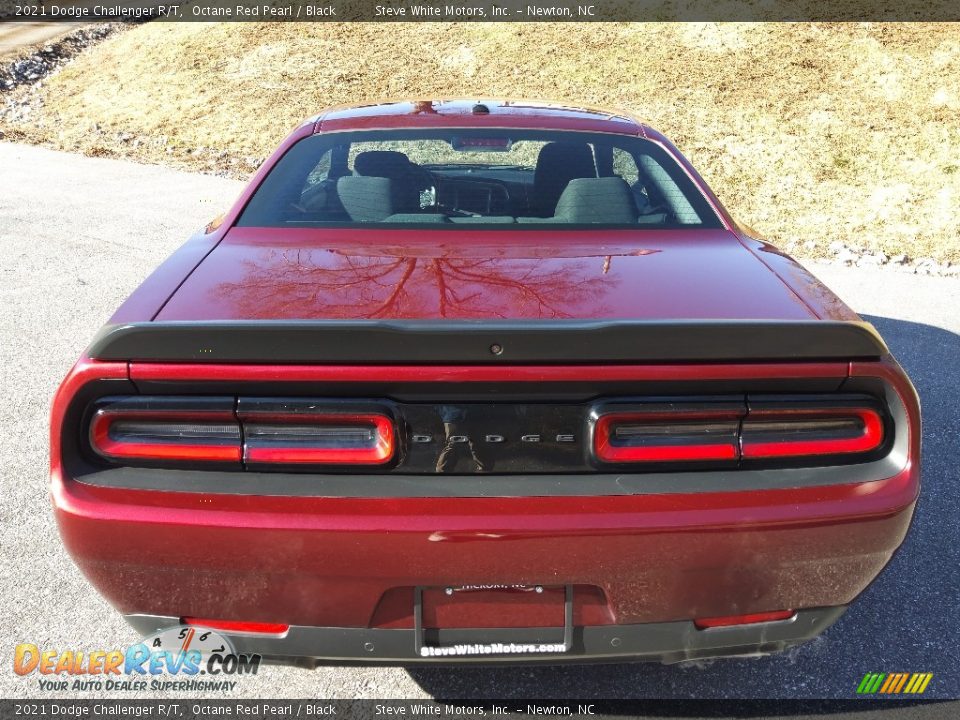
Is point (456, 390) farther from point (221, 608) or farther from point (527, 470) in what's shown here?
point (221, 608)

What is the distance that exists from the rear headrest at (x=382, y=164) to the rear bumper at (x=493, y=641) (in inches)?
67.3

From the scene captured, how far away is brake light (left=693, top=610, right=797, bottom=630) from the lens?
6.34 ft

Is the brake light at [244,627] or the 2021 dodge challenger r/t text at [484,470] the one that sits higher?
the 2021 dodge challenger r/t text at [484,470]

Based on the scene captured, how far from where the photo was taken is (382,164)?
3.03m

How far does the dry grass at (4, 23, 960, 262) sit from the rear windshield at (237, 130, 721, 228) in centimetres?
661

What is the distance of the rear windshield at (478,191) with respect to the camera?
2779 mm

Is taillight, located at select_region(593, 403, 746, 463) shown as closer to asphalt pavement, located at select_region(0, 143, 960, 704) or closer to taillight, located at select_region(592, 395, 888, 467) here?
taillight, located at select_region(592, 395, 888, 467)

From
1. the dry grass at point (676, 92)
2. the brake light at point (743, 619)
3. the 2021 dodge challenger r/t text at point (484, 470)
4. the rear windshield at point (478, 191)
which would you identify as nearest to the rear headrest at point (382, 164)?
the rear windshield at point (478, 191)

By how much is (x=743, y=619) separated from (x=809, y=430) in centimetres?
48

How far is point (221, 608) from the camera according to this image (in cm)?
189

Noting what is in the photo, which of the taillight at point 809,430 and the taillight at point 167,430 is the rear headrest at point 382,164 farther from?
the taillight at point 809,430

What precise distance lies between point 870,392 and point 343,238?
155 centimetres

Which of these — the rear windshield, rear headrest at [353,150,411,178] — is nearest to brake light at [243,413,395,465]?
the rear windshield

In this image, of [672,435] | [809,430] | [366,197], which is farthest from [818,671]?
[366,197]
